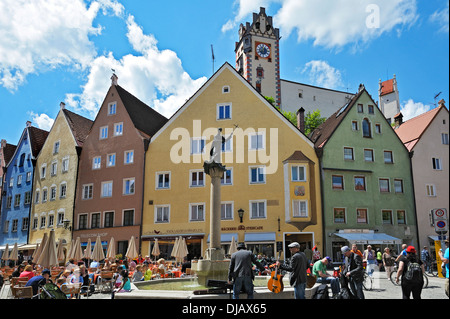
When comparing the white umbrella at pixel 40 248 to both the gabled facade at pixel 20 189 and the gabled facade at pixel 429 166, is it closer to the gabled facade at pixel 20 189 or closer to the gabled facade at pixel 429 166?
the gabled facade at pixel 20 189

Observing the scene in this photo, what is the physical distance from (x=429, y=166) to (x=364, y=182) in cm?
688

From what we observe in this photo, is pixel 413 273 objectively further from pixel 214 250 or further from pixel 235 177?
pixel 235 177

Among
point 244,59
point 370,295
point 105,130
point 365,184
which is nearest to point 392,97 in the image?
point 244,59

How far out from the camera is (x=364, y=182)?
36750 millimetres

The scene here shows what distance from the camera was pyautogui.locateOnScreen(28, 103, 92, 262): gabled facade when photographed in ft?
135

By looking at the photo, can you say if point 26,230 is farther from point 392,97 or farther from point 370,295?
point 392,97

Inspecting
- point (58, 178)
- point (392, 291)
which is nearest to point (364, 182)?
point (392, 291)

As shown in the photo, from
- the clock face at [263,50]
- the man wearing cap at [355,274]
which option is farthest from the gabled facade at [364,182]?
the clock face at [263,50]

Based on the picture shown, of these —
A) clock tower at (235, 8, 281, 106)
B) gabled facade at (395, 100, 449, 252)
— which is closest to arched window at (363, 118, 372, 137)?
gabled facade at (395, 100, 449, 252)

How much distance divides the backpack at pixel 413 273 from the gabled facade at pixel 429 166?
93.5 feet

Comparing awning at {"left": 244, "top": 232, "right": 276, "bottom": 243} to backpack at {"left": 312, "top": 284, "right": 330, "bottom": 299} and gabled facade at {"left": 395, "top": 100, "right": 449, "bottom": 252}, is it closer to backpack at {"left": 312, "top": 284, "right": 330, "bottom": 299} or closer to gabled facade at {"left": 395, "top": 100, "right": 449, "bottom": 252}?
gabled facade at {"left": 395, "top": 100, "right": 449, "bottom": 252}

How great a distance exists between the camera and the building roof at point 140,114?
41.6m

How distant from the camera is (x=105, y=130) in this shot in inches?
1640

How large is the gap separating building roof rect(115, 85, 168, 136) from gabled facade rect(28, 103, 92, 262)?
620cm
